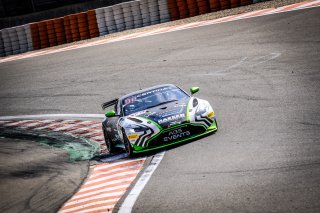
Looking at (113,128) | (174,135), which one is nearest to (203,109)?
(174,135)

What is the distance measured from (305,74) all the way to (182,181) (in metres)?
6.72

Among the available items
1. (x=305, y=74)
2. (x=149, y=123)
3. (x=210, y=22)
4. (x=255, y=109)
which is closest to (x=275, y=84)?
(x=305, y=74)

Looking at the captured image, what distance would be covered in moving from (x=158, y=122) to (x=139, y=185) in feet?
6.80

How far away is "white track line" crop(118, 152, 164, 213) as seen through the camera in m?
7.01

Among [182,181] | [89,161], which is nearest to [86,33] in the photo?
[89,161]

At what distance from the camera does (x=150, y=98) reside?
10922 millimetres

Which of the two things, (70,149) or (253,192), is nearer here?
(253,192)

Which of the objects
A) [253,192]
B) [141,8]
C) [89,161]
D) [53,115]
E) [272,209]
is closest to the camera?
[272,209]

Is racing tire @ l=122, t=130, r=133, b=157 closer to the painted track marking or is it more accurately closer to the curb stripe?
the painted track marking

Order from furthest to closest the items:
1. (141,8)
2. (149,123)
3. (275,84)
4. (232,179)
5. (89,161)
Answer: (141,8) → (275,84) → (89,161) → (149,123) → (232,179)

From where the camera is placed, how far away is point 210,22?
2273 centimetres

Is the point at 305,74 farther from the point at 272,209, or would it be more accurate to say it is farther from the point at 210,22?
the point at 210,22

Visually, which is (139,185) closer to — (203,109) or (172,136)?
(172,136)

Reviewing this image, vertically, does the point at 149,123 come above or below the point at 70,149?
above
